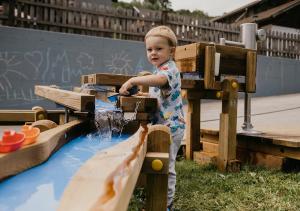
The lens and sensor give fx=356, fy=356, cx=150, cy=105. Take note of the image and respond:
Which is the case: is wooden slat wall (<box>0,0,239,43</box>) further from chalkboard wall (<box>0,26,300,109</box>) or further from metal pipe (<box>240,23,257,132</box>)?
metal pipe (<box>240,23,257,132</box>)

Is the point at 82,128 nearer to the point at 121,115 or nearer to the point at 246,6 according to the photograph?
the point at 121,115

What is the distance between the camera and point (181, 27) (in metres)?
11.6

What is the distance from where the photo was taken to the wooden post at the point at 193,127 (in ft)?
13.7

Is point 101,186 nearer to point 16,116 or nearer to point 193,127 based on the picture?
point 16,116

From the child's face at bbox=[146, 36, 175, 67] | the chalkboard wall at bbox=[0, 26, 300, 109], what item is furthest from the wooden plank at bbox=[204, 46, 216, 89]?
the chalkboard wall at bbox=[0, 26, 300, 109]

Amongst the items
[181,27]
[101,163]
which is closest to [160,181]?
[101,163]

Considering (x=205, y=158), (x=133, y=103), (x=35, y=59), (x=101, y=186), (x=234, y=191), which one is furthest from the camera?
(x=35, y=59)

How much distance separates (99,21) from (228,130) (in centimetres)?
708

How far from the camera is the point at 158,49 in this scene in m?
2.66

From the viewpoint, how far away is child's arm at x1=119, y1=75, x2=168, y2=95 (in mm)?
2375

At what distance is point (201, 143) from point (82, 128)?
2.24m

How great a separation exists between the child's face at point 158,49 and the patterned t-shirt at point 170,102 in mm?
54

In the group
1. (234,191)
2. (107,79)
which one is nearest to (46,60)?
(107,79)

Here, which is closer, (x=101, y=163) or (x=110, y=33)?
(x=101, y=163)
